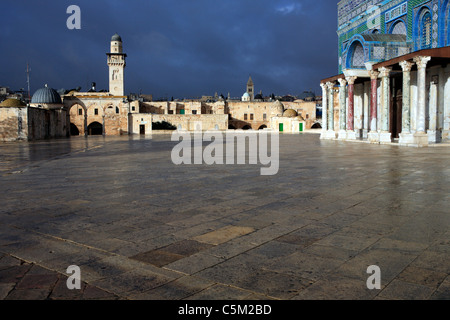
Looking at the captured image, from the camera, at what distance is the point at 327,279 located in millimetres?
2732

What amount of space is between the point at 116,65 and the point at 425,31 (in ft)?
166

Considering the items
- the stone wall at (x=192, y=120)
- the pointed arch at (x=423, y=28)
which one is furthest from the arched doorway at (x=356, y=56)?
the stone wall at (x=192, y=120)

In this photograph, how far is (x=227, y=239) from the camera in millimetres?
3729

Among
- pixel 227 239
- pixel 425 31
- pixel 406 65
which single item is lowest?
pixel 227 239

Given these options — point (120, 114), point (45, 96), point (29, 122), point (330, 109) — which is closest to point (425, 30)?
point (330, 109)

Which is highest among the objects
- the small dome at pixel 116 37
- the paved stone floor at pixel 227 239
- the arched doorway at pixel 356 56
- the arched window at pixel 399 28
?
the small dome at pixel 116 37

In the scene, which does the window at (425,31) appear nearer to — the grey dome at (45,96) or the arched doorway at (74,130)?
the grey dome at (45,96)

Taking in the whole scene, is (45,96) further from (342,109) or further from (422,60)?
(422,60)

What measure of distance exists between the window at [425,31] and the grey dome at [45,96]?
41500 millimetres

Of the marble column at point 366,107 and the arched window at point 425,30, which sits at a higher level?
the arched window at point 425,30

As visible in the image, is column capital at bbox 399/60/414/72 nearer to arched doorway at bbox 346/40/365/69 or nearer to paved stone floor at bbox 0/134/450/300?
arched doorway at bbox 346/40/365/69

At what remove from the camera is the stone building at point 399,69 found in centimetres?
1648

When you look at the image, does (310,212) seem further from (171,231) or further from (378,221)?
(171,231)

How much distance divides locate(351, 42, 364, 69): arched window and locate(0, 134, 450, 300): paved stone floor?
16405 mm
